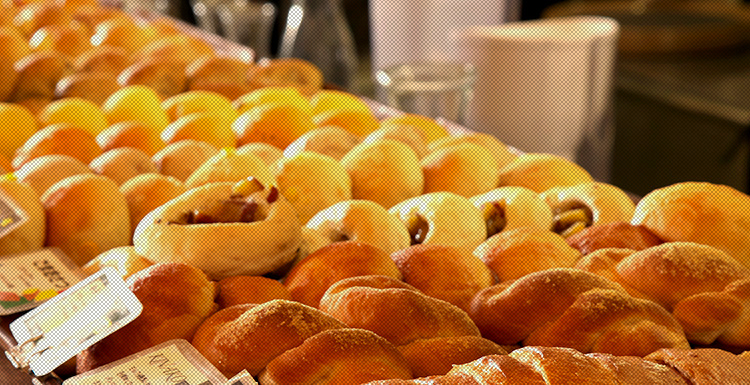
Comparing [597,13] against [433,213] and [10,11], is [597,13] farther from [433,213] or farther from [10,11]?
[433,213]

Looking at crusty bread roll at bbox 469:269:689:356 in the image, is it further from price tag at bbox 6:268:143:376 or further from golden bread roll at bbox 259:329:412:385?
price tag at bbox 6:268:143:376

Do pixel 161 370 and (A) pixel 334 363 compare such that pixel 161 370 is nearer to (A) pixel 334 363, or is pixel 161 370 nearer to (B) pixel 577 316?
(A) pixel 334 363

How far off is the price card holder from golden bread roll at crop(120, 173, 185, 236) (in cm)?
30

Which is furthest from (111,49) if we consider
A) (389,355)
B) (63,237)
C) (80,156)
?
(389,355)

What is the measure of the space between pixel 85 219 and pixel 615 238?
1.71ft

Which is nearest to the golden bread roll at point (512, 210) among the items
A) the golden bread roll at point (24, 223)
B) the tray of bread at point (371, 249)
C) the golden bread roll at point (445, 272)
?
the tray of bread at point (371, 249)

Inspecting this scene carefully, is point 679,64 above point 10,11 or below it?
below

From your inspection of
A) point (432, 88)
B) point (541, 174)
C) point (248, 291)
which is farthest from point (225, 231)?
point (432, 88)

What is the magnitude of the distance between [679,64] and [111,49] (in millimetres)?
1826

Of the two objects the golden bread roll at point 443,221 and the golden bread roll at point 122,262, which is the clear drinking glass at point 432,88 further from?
the golden bread roll at point 122,262

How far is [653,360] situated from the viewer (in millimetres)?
471

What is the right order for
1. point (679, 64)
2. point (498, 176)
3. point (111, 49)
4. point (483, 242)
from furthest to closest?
point (679, 64), point (111, 49), point (498, 176), point (483, 242)

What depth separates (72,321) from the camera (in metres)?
0.56

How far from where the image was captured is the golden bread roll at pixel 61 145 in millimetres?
944
